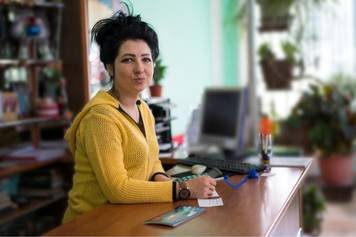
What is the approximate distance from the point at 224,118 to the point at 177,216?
2.31m

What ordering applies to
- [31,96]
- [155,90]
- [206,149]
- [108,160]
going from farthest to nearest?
[206,149], [31,96], [155,90], [108,160]

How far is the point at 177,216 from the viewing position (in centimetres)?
152

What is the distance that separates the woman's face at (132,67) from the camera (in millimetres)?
1745

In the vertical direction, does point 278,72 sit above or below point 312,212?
above

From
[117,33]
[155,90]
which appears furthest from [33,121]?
[117,33]

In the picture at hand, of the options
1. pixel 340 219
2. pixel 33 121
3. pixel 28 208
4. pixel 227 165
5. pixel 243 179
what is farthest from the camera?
pixel 340 219

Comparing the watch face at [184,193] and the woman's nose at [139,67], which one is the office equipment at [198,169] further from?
the woman's nose at [139,67]

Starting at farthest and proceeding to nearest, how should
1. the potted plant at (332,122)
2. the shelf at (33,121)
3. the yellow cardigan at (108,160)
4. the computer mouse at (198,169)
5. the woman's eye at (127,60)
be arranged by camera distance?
1. the potted plant at (332,122)
2. the shelf at (33,121)
3. the computer mouse at (198,169)
4. the woman's eye at (127,60)
5. the yellow cardigan at (108,160)

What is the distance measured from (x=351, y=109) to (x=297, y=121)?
0.50m

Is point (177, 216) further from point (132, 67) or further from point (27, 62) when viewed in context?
point (27, 62)

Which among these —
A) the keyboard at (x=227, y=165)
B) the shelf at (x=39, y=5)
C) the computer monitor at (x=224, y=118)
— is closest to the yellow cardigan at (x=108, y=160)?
the keyboard at (x=227, y=165)

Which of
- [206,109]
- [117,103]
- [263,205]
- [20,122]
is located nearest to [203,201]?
[263,205]

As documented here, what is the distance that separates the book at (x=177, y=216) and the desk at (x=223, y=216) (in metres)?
0.02

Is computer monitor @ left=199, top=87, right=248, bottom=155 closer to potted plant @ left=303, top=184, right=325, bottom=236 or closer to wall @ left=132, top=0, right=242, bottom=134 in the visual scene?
wall @ left=132, top=0, right=242, bottom=134
